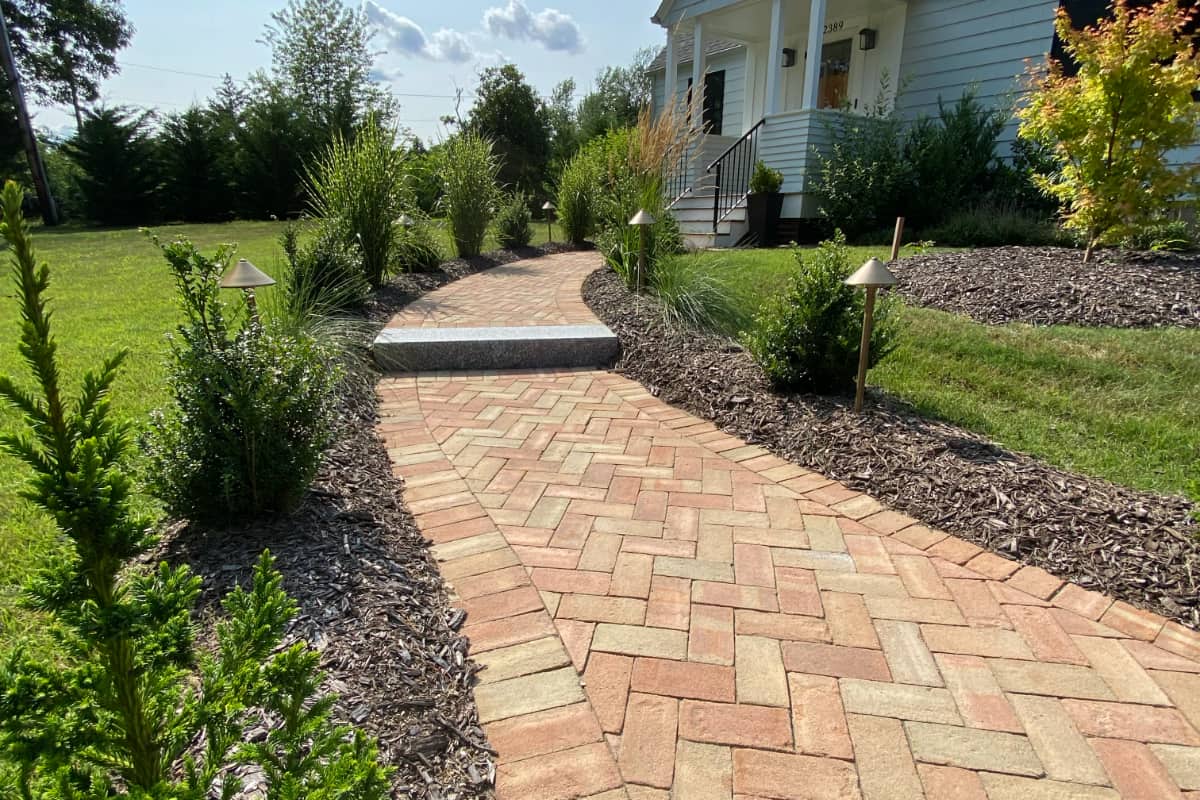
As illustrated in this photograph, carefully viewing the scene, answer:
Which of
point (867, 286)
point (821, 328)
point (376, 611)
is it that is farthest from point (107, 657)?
point (821, 328)

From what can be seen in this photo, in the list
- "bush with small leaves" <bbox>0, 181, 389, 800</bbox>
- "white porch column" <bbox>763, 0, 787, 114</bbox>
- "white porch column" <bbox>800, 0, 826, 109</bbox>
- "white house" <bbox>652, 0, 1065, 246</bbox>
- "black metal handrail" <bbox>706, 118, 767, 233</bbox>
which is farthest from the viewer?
"black metal handrail" <bbox>706, 118, 767, 233</bbox>

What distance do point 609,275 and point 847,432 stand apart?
4050 millimetres

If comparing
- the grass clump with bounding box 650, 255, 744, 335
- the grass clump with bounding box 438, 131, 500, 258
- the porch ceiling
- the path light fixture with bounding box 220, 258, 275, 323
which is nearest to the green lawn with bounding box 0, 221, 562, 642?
the grass clump with bounding box 438, 131, 500, 258

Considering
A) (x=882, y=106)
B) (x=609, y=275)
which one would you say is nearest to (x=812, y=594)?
(x=609, y=275)

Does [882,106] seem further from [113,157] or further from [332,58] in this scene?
[332,58]

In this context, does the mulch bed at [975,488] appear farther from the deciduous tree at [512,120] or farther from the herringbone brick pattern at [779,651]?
the deciduous tree at [512,120]

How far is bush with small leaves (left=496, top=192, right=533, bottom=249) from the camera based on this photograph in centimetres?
1016

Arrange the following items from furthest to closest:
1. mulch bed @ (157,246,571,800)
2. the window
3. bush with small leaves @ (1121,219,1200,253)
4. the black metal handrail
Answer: the window < the black metal handrail < bush with small leaves @ (1121,219,1200,253) < mulch bed @ (157,246,571,800)

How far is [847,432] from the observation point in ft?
10.1

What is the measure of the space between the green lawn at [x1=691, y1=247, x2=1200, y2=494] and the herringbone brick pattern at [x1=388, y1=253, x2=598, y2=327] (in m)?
2.54

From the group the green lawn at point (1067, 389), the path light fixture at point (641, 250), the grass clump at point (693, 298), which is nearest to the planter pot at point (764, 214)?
the path light fixture at point (641, 250)

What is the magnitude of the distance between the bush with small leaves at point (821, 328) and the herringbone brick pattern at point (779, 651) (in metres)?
0.79

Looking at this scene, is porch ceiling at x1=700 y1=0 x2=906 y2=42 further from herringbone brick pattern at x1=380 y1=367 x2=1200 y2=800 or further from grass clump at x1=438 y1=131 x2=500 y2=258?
herringbone brick pattern at x1=380 y1=367 x2=1200 y2=800

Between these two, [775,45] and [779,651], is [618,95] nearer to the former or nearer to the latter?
[775,45]
